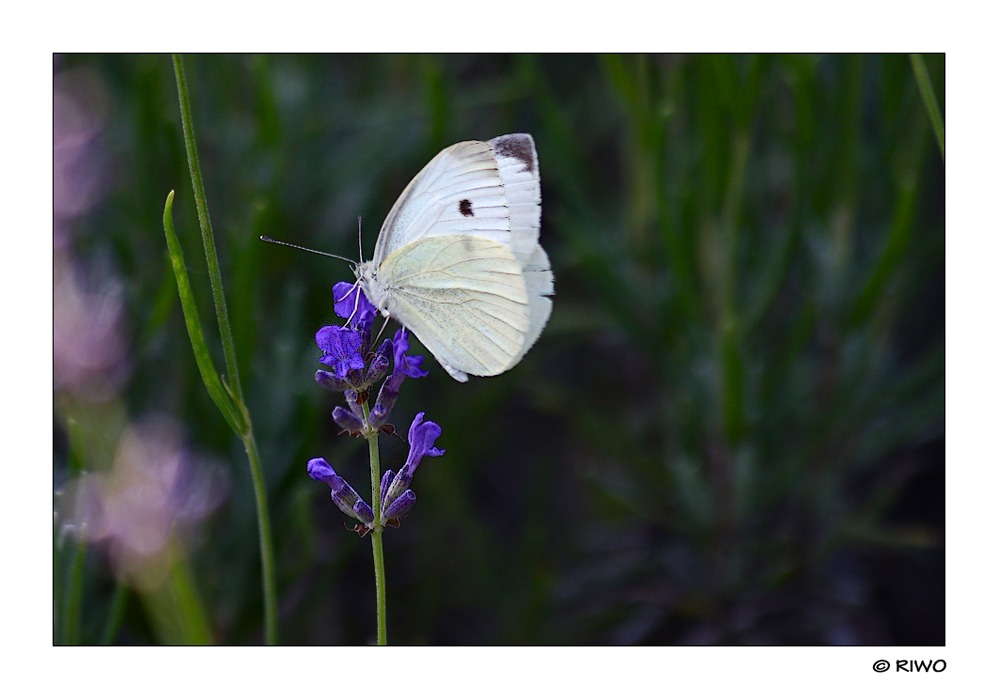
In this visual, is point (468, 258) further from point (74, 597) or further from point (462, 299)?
point (74, 597)

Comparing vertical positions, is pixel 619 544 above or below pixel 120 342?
below

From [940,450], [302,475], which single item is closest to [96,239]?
[302,475]

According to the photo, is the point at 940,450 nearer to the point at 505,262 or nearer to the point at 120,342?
the point at 505,262

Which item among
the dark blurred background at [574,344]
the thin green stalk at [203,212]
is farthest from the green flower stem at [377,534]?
the dark blurred background at [574,344]

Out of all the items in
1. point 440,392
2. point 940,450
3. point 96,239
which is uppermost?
point 96,239

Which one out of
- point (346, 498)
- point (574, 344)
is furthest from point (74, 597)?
point (574, 344)

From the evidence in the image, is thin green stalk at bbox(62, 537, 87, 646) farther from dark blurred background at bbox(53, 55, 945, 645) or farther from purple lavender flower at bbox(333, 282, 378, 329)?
purple lavender flower at bbox(333, 282, 378, 329)
